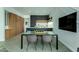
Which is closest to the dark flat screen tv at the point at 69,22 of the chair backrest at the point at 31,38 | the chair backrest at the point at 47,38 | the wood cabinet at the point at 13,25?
the chair backrest at the point at 47,38

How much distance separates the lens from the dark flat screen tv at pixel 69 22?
2868 mm

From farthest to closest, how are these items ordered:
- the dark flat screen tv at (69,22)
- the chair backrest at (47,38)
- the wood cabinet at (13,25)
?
the wood cabinet at (13,25), the chair backrest at (47,38), the dark flat screen tv at (69,22)

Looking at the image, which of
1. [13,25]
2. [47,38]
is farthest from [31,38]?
[13,25]

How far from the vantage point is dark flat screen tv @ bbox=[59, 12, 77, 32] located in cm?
287

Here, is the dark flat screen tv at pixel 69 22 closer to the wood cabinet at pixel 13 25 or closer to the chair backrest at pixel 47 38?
the chair backrest at pixel 47 38

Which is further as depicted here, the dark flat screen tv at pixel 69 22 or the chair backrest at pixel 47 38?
the chair backrest at pixel 47 38

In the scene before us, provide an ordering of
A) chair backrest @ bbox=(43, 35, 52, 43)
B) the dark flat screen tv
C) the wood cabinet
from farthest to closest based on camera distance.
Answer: the wood cabinet → chair backrest @ bbox=(43, 35, 52, 43) → the dark flat screen tv

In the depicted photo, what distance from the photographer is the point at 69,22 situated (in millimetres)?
3156

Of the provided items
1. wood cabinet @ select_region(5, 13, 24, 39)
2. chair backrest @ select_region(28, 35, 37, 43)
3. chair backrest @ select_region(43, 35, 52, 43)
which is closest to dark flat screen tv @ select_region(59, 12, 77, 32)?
chair backrest @ select_region(43, 35, 52, 43)

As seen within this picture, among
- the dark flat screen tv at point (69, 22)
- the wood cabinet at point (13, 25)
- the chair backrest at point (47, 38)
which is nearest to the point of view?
the dark flat screen tv at point (69, 22)

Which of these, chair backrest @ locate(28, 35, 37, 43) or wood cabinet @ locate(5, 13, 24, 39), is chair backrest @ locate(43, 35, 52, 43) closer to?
chair backrest @ locate(28, 35, 37, 43)
